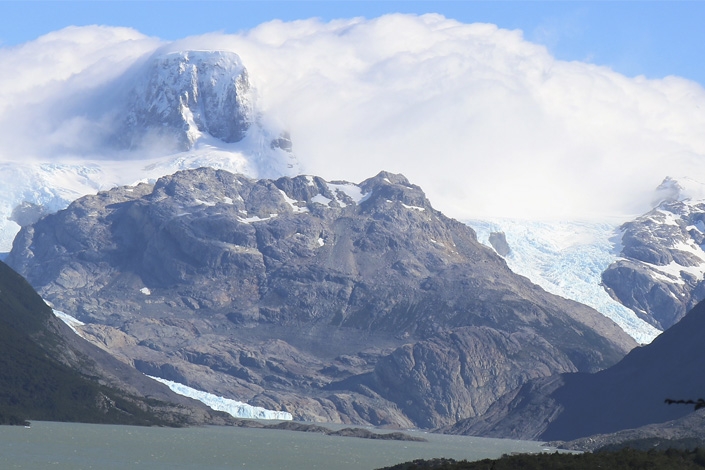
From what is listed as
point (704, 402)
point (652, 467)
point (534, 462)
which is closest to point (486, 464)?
point (534, 462)

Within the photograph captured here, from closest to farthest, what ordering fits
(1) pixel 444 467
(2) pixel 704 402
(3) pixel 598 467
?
(2) pixel 704 402, (3) pixel 598 467, (1) pixel 444 467

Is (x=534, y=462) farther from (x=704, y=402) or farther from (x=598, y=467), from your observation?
(x=704, y=402)

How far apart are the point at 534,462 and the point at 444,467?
422 inches

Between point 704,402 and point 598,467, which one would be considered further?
point 598,467

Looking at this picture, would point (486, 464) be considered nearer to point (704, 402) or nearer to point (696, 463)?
point (696, 463)

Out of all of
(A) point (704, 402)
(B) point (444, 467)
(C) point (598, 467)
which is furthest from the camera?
(B) point (444, 467)

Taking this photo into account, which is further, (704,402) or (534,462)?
(534,462)

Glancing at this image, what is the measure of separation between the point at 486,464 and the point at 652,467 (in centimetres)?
1936

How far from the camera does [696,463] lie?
191750 mm

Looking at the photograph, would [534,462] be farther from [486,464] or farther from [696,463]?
[696,463]

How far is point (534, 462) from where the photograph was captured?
19162 centimetres

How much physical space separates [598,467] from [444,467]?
68.2 ft

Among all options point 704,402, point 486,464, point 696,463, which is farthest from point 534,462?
point 704,402

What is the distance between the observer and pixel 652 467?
18138cm
